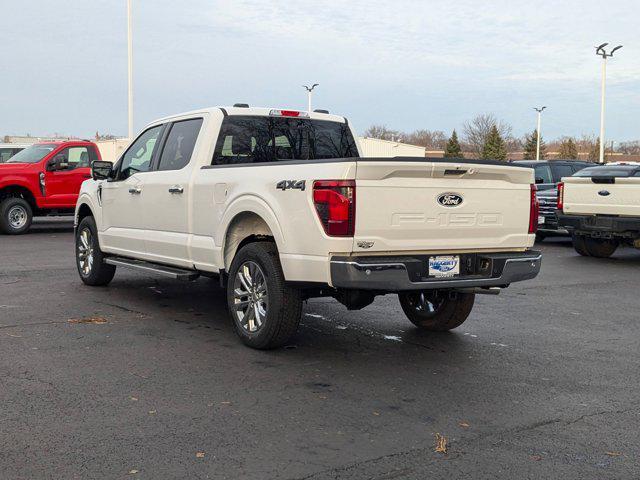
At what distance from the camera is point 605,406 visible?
195 inches

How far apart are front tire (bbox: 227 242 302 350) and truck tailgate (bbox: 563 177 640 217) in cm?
866

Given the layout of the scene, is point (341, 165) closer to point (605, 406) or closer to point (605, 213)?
point (605, 406)

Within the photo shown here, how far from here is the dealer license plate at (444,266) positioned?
588cm

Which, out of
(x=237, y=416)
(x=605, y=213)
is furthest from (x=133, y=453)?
(x=605, y=213)

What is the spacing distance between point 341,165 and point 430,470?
95.1 inches

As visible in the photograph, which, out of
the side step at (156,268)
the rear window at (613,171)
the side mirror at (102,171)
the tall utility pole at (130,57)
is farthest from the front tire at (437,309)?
the tall utility pole at (130,57)

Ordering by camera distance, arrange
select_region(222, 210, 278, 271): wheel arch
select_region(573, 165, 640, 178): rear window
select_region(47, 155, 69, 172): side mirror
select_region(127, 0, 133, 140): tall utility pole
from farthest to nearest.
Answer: select_region(127, 0, 133, 140): tall utility pole → select_region(47, 155, 69, 172): side mirror → select_region(573, 165, 640, 178): rear window → select_region(222, 210, 278, 271): wheel arch

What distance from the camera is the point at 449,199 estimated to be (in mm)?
5988

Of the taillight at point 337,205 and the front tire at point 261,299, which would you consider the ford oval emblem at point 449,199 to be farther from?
the front tire at point 261,299

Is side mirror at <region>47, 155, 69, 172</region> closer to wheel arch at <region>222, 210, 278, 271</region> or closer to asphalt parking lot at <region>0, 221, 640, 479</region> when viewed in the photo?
asphalt parking lot at <region>0, 221, 640, 479</region>

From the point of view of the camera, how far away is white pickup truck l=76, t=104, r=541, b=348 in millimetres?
5613

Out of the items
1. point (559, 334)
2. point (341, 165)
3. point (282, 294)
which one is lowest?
point (559, 334)

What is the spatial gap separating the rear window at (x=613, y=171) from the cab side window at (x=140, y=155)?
829cm

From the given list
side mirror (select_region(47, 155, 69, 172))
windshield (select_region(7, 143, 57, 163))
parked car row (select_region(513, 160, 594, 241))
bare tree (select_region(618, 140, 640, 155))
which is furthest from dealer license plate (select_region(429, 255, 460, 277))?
bare tree (select_region(618, 140, 640, 155))
